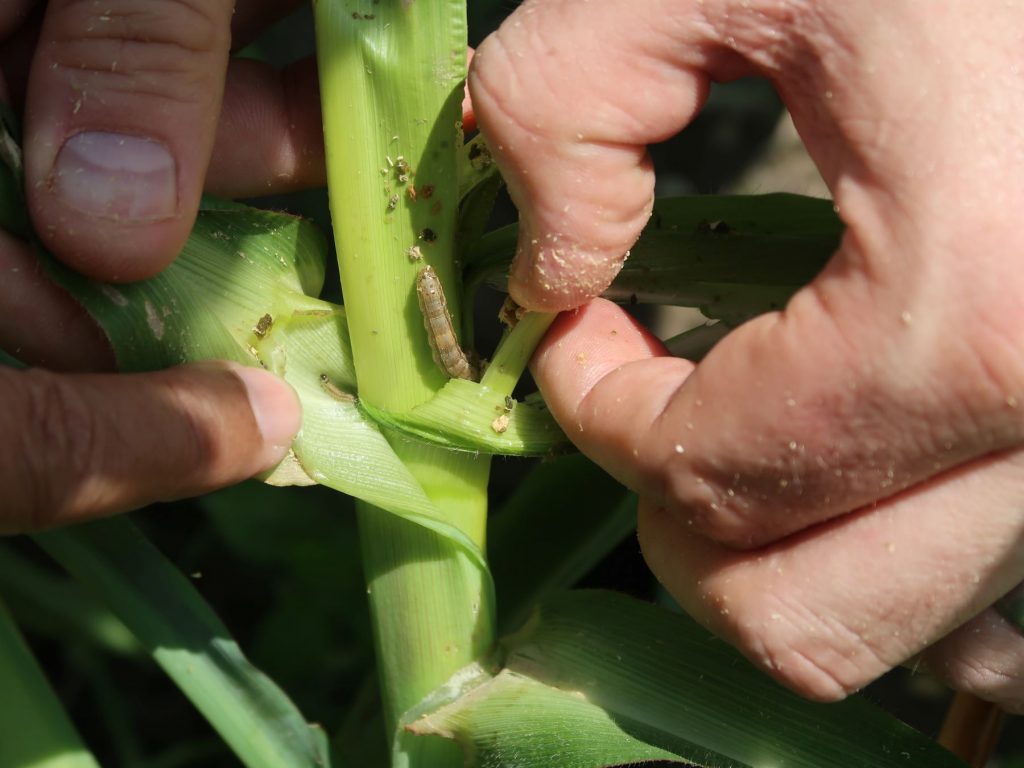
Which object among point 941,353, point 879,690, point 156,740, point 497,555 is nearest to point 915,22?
point 941,353

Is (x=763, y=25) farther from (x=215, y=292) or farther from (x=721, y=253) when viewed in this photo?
(x=215, y=292)

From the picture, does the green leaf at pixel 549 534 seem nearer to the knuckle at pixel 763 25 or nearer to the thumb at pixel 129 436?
the thumb at pixel 129 436

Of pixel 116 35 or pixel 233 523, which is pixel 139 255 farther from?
pixel 233 523

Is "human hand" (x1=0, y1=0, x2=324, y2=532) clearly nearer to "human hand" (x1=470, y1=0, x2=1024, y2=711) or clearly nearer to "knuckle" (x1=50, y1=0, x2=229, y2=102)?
"knuckle" (x1=50, y1=0, x2=229, y2=102)

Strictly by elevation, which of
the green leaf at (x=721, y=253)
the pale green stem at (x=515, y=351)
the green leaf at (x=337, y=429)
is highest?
the green leaf at (x=721, y=253)

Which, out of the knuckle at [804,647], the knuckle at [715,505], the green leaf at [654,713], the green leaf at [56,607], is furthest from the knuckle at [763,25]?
the green leaf at [56,607]

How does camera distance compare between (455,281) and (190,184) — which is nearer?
(190,184)
